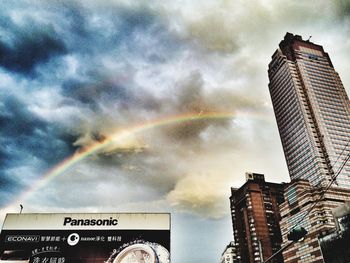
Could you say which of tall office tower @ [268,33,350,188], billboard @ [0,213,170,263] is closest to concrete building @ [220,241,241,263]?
tall office tower @ [268,33,350,188]

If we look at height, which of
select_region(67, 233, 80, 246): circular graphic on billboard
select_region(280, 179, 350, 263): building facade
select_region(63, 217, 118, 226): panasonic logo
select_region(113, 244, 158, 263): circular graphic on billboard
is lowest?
select_region(113, 244, 158, 263): circular graphic on billboard

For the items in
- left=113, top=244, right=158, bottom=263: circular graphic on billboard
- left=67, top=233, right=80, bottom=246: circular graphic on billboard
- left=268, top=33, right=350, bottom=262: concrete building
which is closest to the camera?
left=113, top=244, right=158, bottom=263: circular graphic on billboard

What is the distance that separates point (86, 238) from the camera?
30203 millimetres

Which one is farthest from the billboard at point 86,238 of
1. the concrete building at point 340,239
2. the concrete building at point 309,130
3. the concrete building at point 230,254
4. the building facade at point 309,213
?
the concrete building at point 230,254

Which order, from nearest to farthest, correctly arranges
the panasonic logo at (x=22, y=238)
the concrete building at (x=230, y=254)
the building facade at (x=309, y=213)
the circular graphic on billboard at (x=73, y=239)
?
the circular graphic on billboard at (x=73, y=239), the panasonic logo at (x=22, y=238), the building facade at (x=309, y=213), the concrete building at (x=230, y=254)

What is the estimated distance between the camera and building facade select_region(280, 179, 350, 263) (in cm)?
8550

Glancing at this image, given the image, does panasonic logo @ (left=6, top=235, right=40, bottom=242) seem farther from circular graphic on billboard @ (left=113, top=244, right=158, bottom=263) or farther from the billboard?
circular graphic on billboard @ (left=113, top=244, right=158, bottom=263)

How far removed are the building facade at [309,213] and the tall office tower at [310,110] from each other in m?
15.3

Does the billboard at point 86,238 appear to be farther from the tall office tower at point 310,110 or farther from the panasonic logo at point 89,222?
the tall office tower at point 310,110

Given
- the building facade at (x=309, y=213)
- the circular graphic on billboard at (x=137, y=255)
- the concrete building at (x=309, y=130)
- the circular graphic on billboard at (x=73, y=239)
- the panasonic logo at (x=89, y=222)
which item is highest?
the concrete building at (x=309, y=130)

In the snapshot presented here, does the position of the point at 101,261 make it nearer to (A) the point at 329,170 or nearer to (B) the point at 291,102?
Answer: (A) the point at 329,170

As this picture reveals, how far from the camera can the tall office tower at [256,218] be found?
129250 mm

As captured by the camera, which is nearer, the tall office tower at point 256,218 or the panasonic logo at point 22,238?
the panasonic logo at point 22,238

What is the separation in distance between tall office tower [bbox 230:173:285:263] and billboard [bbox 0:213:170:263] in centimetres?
10682
